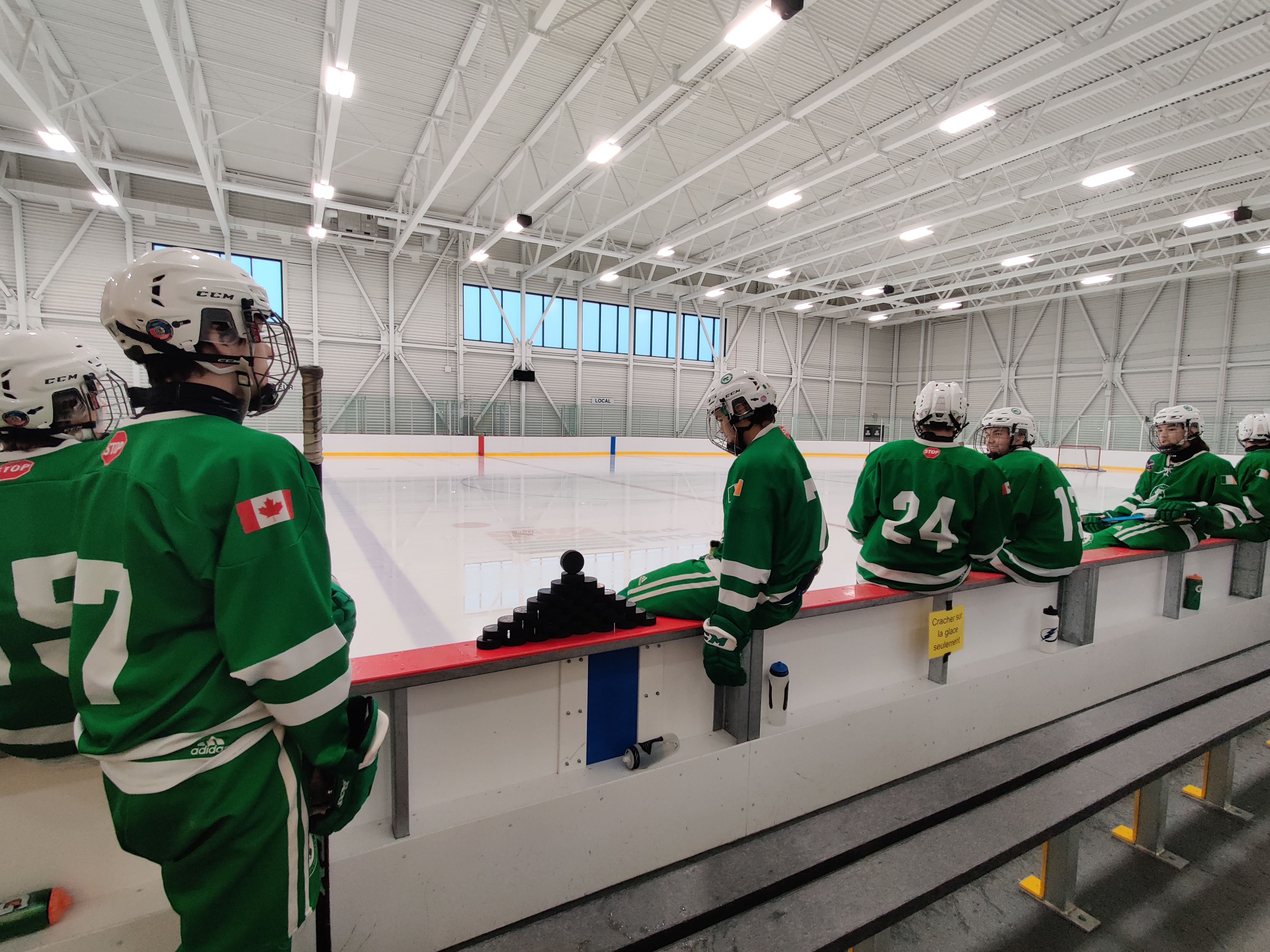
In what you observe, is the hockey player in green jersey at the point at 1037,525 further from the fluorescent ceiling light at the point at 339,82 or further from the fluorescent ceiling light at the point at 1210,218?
the fluorescent ceiling light at the point at 1210,218

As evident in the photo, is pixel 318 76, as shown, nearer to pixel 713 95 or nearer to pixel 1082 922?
pixel 713 95

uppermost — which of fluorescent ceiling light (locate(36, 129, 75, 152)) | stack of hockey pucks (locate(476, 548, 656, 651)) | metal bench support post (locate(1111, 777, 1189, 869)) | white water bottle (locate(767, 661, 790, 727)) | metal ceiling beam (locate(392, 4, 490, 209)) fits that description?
metal ceiling beam (locate(392, 4, 490, 209))

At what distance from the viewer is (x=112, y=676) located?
3.49 feet

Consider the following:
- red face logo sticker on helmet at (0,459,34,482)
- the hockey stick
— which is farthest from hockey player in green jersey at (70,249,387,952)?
red face logo sticker on helmet at (0,459,34,482)

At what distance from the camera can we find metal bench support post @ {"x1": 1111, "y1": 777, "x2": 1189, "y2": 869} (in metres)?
2.68

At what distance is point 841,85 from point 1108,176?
22.3ft

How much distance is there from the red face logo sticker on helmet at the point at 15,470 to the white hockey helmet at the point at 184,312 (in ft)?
1.78

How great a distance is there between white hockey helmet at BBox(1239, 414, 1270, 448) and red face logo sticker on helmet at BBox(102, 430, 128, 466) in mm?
7110

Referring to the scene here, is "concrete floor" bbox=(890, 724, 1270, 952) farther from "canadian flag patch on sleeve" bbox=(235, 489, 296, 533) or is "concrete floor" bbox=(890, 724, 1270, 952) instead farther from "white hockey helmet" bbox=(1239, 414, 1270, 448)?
"white hockey helmet" bbox=(1239, 414, 1270, 448)

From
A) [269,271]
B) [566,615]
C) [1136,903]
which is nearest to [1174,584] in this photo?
[1136,903]

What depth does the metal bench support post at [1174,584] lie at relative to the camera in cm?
435

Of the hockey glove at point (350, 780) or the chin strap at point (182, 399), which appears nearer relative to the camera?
the chin strap at point (182, 399)

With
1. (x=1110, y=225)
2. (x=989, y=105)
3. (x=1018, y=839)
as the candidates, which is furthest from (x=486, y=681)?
(x=1110, y=225)

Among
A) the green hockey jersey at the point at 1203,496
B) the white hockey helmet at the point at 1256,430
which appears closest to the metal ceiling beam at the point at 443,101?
the green hockey jersey at the point at 1203,496
